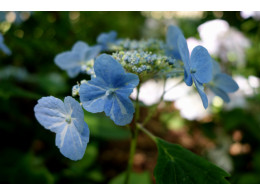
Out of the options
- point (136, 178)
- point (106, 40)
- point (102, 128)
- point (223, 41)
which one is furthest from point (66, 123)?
point (223, 41)

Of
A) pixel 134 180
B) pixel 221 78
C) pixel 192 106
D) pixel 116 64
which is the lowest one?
pixel 134 180

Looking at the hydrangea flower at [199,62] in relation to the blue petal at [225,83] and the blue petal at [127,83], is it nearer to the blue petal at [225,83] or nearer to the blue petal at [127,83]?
the blue petal at [127,83]

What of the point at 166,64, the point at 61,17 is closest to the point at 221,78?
the point at 166,64

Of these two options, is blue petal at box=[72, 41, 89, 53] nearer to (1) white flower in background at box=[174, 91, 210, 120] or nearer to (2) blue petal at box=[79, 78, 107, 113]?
(2) blue petal at box=[79, 78, 107, 113]

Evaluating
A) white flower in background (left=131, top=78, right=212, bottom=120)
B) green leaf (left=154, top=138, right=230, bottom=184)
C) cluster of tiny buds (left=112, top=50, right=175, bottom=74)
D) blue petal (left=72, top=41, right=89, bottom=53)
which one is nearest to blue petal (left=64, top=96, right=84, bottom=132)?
cluster of tiny buds (left=112, top=50, right=175, bottom=74)

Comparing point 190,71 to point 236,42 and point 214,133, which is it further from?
point 236,42
